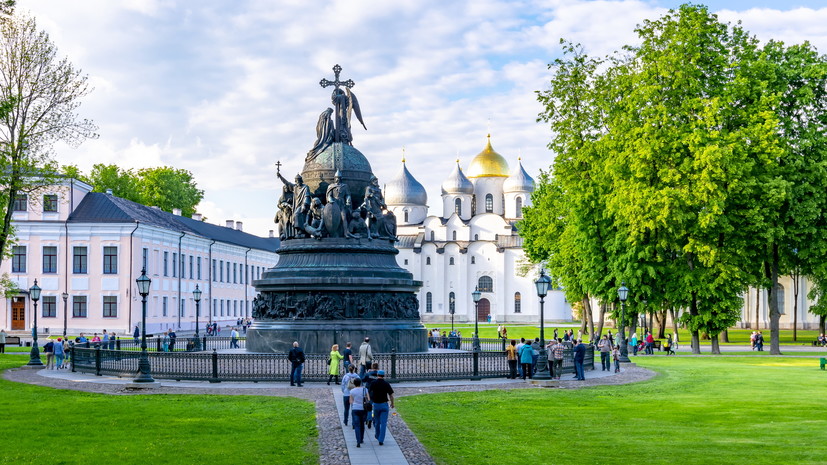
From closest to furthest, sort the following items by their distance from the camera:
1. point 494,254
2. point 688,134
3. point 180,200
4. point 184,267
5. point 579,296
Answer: point 688,134 < point 579,296 < point 184,267 < point 180,200 < point 494,254

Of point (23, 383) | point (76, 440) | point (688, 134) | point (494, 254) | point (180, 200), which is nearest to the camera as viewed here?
point (76, 440)

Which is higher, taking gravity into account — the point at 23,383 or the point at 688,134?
the point at 688,134

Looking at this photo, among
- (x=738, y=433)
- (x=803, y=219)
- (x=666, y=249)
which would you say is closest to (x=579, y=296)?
(x=666, y=249)

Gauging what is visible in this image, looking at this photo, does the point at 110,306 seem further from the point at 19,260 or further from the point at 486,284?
the point at 486,284

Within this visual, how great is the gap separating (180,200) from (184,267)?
20.8m

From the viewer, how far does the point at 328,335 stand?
3170 cm

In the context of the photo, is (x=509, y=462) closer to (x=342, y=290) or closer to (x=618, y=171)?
(x=342, y=290)

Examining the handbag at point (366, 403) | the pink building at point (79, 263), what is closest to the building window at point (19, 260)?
the pink building at point (79, 263)

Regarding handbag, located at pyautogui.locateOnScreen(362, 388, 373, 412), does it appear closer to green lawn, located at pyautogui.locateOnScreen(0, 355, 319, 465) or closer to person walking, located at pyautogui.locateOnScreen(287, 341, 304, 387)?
green lawn, located at pyautogui.locateOnScreen(0, 355, 319, 465)

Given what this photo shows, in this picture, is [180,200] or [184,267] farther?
[180,200]

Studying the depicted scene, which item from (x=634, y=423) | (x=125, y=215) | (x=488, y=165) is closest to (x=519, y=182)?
(x=488, y=165)

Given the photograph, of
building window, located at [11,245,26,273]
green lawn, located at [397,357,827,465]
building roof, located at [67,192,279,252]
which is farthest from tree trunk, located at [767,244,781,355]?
building window, located at [11,245,26,273]

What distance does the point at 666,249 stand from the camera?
153ft

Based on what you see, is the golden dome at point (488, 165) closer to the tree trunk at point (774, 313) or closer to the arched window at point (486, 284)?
the arched window at point (486, 284)
